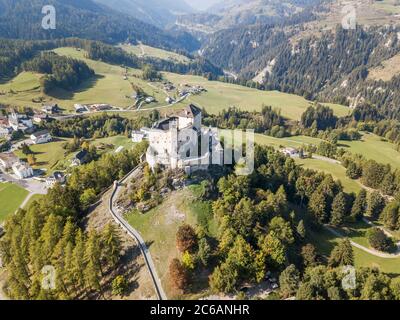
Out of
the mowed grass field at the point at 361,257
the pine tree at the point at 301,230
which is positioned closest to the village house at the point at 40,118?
the pine tree at the point at 301,230

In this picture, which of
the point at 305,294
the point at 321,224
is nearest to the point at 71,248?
the point at 305,294

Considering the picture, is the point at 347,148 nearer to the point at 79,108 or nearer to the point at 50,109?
the point at 79,108

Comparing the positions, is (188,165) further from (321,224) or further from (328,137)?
(328,137)

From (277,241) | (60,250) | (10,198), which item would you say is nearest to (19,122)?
(10,198)

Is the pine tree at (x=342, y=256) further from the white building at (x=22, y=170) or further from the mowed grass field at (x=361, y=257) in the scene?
the white building at (x=22, y=170)

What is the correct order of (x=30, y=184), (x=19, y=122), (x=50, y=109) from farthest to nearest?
(x=50, y=109) → (x=19, y=122) → (x=30, y=184)

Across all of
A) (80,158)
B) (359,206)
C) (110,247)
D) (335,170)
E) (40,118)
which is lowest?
(359,206)

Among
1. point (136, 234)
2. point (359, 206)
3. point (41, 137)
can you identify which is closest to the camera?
point (136, 234)
